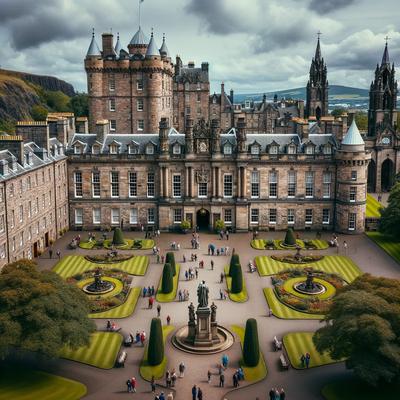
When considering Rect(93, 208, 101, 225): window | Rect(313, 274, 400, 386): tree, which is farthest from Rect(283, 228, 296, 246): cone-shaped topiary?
Rect(313, 274, 400, 386): tree

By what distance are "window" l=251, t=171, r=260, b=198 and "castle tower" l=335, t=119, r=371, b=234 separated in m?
9.99

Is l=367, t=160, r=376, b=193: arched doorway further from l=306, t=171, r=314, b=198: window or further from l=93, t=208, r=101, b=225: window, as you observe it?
l=93, t=208, r=101, b=225: window

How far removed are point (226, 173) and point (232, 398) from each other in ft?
128

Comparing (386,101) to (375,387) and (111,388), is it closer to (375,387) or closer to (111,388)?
(375,387)

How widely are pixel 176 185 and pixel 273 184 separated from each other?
12.4 meters

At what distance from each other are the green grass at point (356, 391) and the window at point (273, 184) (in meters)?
37.0

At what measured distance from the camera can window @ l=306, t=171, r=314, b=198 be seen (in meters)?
67.8

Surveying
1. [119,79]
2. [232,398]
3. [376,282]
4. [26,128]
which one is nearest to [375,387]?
[376,282]

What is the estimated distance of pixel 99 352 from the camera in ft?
122

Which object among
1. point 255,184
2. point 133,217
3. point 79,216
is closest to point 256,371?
point 255,184

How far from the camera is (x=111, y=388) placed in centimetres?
3262

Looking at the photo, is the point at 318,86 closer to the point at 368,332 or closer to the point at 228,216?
the point at 228,216

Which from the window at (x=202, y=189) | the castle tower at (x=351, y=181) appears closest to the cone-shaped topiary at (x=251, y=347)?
the window at (x=202, y=189)

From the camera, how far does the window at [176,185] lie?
6800 cm
